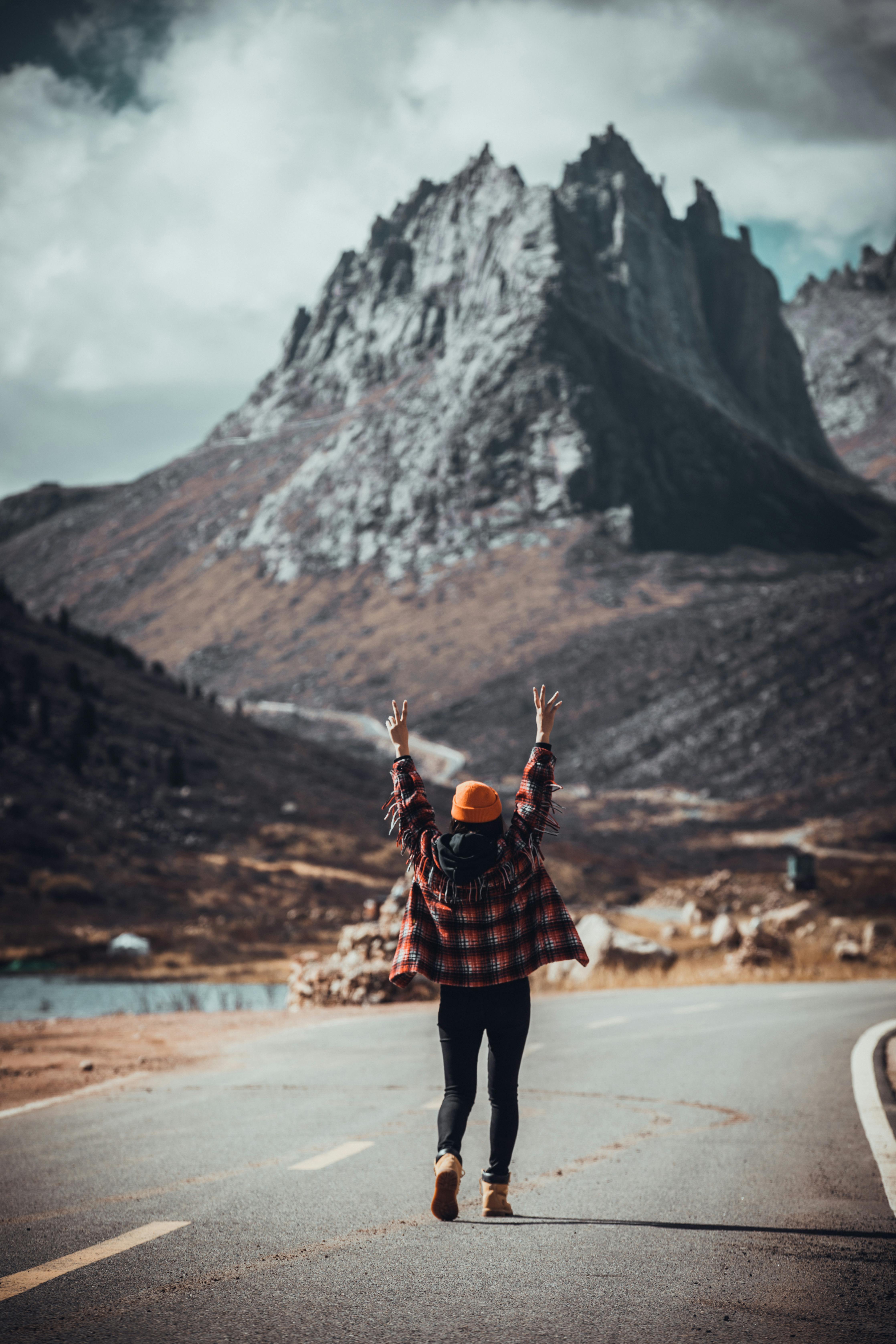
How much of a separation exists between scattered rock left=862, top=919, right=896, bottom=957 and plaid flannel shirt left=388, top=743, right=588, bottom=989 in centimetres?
2791

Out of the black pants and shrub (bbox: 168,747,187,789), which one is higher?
shrub (bbox: 168,747,187,789)

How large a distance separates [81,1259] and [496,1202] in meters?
1.84

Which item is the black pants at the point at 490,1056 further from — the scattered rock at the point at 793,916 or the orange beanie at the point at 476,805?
the scattered rock at the point at 793,916

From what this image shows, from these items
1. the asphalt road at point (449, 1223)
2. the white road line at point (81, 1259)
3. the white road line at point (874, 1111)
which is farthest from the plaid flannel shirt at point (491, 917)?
the white road line at point (874, 1111)

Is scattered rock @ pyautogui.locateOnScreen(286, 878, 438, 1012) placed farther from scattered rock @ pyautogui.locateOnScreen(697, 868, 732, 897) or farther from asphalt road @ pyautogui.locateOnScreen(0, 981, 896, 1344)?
scattered rock @ pyautogui.locateOnScreen(697, 868, 732, 897)

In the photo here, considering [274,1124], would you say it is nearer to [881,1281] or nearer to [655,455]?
[881,1281]

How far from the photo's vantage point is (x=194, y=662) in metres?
184

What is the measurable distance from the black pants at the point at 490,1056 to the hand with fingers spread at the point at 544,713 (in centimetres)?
121

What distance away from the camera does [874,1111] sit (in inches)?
360

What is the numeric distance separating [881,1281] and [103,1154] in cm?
455

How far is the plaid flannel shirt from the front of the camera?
566 centimetres

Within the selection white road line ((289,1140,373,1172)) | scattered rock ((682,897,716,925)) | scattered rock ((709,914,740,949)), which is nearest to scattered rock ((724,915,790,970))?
scattered rock ((709,914,740,949))

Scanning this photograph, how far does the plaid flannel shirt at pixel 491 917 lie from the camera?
5656mm

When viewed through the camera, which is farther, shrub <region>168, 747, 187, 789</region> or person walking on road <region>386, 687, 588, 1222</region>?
shrub <region>168, 747, 187, 789</region>
